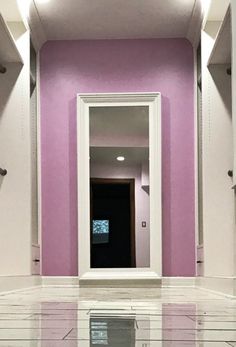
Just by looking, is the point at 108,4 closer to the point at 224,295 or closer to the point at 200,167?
the point at 200,167

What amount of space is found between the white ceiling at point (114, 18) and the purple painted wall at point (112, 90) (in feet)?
0.40

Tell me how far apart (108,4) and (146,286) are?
2101mm

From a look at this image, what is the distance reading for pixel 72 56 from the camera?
4211 mm

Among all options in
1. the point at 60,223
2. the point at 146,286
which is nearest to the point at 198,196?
the point at 146,286

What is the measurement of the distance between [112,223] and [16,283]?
100 centimetres

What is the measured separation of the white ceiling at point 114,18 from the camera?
11.8 ft

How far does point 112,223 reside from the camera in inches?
161

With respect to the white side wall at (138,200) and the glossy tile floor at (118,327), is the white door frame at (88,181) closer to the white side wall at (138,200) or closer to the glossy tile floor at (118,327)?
the white side wall at (138,200)

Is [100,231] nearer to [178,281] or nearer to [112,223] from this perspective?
[112,223]

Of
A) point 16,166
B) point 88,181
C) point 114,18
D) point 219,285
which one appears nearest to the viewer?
point 219,285

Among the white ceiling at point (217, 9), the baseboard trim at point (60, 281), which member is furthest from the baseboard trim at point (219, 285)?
the white ceiling at point (217, 9)

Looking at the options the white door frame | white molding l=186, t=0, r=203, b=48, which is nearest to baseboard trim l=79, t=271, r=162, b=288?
the white door frame

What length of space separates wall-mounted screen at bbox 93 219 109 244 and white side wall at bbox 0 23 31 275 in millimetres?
676

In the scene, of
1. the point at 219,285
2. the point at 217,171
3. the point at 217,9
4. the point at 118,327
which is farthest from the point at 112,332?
the point at 217,9
